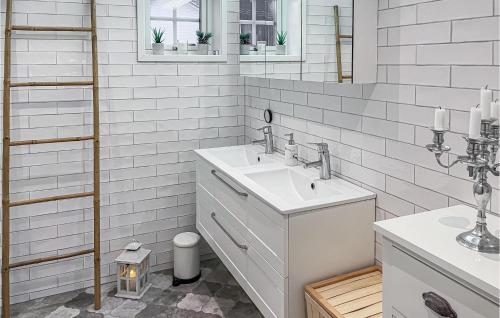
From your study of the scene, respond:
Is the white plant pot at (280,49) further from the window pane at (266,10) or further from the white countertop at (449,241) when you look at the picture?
the white countertop at (449,241)

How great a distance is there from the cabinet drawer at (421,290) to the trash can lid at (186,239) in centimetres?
196

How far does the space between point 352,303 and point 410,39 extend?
1.13 metres

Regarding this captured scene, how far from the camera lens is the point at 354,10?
1949mm

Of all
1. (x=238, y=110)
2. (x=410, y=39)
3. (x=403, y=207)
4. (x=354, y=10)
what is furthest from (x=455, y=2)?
(x=238, y=110)

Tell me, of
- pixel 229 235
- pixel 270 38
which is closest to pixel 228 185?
pixel 229 235

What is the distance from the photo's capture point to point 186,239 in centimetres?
321

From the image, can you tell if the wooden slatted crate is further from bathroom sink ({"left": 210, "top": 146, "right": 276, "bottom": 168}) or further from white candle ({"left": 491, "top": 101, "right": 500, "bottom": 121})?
bathroom sink ({"left": 210, "top": 146, "right": 276, "bottom": 168})

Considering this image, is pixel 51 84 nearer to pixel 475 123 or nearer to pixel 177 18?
pixel 177 18

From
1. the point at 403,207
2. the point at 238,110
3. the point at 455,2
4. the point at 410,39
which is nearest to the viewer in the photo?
the point at 455,2

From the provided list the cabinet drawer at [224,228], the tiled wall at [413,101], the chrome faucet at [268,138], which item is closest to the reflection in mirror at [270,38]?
the tiled wall at [413,101]

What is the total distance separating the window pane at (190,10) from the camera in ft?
11.0

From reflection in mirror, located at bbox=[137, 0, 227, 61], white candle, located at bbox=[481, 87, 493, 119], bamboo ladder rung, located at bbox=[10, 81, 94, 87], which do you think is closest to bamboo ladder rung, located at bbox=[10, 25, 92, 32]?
bamboo ladder rung, located at bbox=[10, 81, 94, 87]

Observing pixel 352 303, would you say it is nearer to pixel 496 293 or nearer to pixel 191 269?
pixel 496 293

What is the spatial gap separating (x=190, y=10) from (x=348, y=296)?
2.49 m
